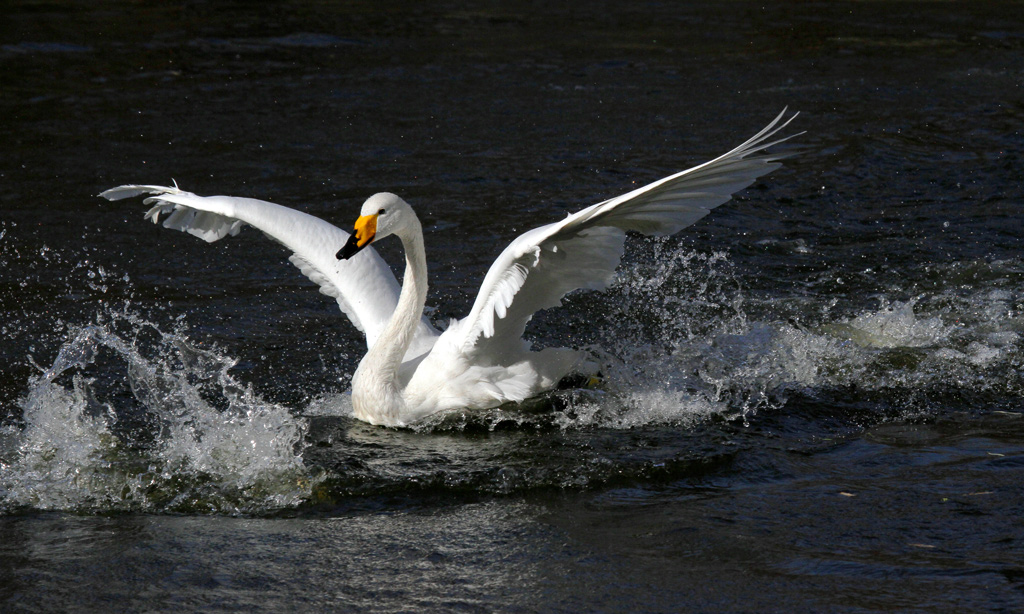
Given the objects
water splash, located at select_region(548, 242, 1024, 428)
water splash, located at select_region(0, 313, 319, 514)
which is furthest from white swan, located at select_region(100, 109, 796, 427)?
water splash, located at select_region(0, 313, 319, 514)

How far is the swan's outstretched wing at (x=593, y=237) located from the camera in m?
5.25

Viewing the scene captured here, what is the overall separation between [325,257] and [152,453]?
1727mm

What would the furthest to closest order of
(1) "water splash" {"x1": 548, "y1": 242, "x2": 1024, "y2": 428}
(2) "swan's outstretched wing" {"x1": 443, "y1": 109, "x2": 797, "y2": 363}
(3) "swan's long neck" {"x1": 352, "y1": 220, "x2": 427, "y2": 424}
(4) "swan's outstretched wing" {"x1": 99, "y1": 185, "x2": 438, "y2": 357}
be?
(4) "swan's outstretched wing" {"x1": 99, "y1": 185, "x2": 438, "y2": 357}, (1) "water splash" {"x1": 548, "y1": 242, "x2": 1024, "y2": 428}, (3) "swan's long neck" {"x1": 352, "y1": 220, "x2": 427, "y2": 424}, (2) "swan's outstretched wing" {"x1": 443, "y1": 109, "x2": 797, "y2": 363}

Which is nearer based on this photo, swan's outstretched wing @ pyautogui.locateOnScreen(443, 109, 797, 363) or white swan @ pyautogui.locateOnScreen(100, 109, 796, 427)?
swan's outstretched wing @ pyautogui.locateOnScreen(443, 109, 797, 363)

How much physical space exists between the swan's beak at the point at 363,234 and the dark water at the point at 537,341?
2.95ft

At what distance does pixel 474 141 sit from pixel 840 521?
8.44 meters

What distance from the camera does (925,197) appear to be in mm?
10328

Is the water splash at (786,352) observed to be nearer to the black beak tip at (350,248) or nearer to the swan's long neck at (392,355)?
the swan's long neck at (392,355)

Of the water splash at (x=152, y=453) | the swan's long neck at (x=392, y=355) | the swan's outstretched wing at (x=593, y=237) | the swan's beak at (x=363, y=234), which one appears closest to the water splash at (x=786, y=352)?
the swan's outstretched wing at (x=593, y=237)

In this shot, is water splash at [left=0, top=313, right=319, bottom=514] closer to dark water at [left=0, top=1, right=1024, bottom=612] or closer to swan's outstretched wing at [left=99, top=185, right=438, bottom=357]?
dark water at [left=0, top=1, right=1024, bottom=612]

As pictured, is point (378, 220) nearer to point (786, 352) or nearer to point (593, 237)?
point (593, 237)

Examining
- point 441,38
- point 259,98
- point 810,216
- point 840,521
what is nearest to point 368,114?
point 259,98

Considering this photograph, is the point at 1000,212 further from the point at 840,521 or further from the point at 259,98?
the point at 259,98

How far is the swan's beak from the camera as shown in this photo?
18.8ft
